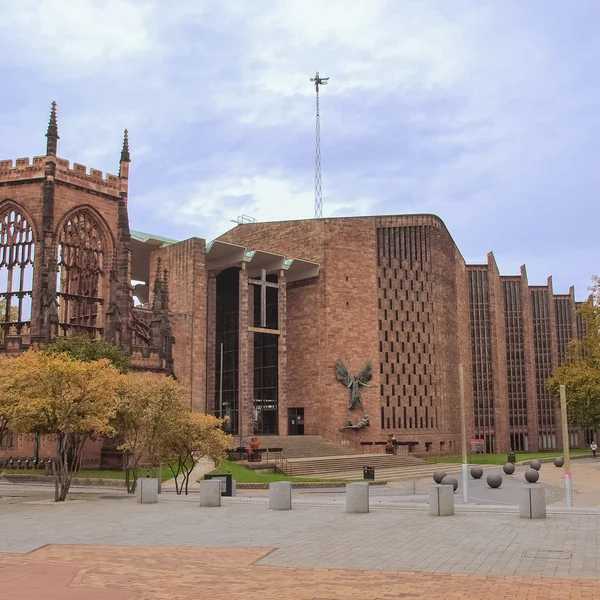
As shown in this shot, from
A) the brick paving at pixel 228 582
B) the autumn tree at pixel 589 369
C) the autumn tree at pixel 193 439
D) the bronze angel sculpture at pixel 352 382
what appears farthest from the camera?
the bronze angel sculpture at pixel 352 382

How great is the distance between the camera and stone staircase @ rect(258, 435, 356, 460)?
156ft

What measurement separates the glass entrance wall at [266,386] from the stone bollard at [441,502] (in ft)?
131

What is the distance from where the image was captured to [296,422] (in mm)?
56938

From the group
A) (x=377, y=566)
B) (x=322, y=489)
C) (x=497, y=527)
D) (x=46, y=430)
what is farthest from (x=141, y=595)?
(x=322, y=489)

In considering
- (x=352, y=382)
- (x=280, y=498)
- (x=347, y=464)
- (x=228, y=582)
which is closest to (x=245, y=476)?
(x=347, y=464)

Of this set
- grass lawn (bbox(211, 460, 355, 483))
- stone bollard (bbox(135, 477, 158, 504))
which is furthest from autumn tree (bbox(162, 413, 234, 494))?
grass lawn (bbox(211, 460, 355, 483))

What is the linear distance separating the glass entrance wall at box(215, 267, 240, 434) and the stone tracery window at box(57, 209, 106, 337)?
13.7 metres

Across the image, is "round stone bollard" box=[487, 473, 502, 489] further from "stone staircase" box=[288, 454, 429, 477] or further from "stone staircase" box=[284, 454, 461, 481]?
"stone staircase" box=[288, 454, 429, 477]

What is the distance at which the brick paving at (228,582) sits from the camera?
871cm

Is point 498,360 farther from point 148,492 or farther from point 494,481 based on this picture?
point 148,492

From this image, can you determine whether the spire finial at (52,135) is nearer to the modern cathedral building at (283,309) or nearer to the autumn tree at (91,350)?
the modern cathedral building at (283,309)

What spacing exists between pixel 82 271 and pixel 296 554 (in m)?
31.6

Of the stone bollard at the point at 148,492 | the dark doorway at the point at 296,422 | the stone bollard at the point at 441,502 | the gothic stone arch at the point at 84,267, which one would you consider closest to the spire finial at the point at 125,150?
the gothic stone arch at the point at 84,267

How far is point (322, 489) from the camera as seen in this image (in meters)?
31.2
